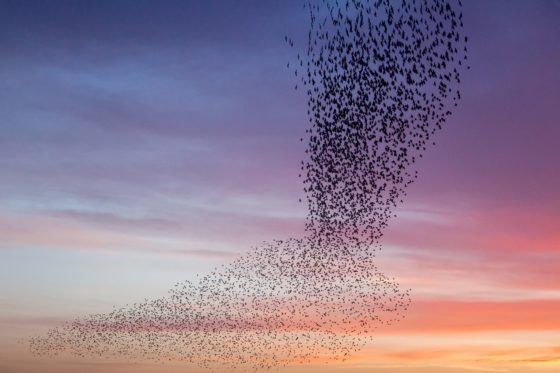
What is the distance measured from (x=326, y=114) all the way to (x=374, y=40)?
179 inches

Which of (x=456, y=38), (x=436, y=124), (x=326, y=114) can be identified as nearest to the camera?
(x=456, y=38)

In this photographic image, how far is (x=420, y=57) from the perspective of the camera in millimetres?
35719

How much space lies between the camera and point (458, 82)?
3622 centimetres

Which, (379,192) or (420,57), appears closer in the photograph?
(420,57)

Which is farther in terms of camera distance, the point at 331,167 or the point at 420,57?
the point at 331,167

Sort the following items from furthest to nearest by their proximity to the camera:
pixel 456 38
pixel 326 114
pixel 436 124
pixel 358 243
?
1. pixel 358 243
2. pixel 326 114
3. pixel 436 124
4. pixel 456 38

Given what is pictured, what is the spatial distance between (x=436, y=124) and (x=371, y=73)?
3656mm

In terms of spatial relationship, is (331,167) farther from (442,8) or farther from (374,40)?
(442,8)

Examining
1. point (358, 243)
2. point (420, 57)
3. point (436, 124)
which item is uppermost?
point (420, 57)

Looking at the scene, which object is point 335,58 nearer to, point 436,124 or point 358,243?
point 436,124

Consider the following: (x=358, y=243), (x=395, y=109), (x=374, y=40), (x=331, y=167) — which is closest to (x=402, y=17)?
(x=374, y=40)

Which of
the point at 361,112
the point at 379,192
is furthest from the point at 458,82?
the point at 379,192

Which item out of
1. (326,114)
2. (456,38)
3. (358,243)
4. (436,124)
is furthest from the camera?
(358,243)

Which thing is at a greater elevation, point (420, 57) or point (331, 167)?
point (420, 57)
